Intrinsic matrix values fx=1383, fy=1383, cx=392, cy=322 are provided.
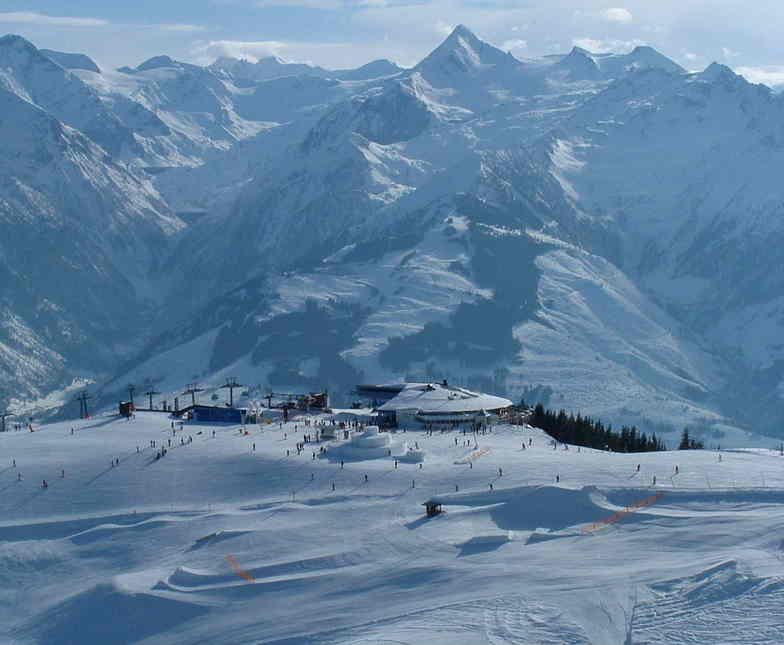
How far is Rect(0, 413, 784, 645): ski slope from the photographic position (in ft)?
285

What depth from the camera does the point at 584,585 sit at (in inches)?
3551

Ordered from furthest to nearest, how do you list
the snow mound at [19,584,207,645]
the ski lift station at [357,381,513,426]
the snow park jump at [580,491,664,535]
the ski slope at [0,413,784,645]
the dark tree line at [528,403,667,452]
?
the dark tree line at [528,403,667,452] < the ski lift station at [357,381,513,426] < the snow park jump at [580,491,664,535] < the snow mound at [19,584,207,645] < the ski slope at [0,413,784,645]

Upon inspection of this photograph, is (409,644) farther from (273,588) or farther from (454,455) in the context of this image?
(454,455)

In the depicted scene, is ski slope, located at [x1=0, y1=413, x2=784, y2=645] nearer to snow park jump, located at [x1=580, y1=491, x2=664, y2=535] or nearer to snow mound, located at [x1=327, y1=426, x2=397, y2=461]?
snow park jump, located at [x1=580, y1=491, x2=664, y2=535]

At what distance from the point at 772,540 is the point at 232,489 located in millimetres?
47579

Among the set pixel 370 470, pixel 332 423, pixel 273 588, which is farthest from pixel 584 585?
pixel 332 423

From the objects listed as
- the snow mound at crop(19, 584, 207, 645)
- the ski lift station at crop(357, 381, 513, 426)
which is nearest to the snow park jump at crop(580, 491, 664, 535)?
the snow mound at crop(19, 584, 207, 645)

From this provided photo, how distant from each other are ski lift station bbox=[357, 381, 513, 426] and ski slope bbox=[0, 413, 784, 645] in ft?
51.0

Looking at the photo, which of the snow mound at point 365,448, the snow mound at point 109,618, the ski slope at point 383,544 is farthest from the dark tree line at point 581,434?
the snow mound at point 109,618

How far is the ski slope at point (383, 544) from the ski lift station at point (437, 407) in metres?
15.5

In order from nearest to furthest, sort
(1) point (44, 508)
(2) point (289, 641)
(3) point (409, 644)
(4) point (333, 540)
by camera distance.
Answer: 1. (3) point (409, 644)
2. (2) point (289, 641)
3. (4) point (333, 540)
4. (1) point (44, 508)

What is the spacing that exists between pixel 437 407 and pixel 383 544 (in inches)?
2165

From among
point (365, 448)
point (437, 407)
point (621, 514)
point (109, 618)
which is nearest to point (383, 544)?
point (621, 514)

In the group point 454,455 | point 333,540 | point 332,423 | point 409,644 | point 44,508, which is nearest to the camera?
point 409,644
